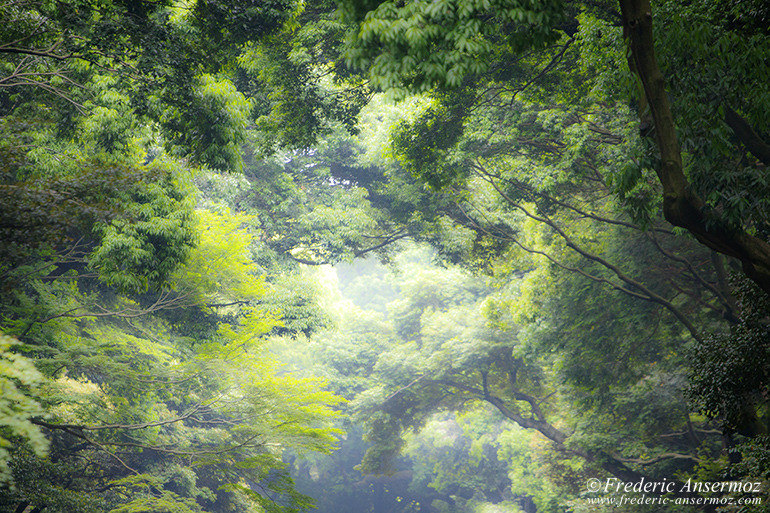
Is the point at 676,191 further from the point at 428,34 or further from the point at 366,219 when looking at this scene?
the point at 366,219

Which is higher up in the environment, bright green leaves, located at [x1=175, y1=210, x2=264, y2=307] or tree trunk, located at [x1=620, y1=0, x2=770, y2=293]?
bright green leaves, located at [x1=175, y1=210, x2=264, y2=307]

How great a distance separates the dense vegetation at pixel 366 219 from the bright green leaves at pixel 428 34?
0.02 meters

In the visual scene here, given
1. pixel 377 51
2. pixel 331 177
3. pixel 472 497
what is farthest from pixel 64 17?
pixel 472 497

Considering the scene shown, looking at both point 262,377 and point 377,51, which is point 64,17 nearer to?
point 377,51

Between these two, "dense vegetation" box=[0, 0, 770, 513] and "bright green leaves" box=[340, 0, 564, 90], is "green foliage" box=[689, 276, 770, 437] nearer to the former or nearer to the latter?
A: "dense vegetation" box=[0, 0, 770, 513]

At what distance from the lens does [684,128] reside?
3.79 metres

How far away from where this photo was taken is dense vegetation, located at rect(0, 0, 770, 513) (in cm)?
369

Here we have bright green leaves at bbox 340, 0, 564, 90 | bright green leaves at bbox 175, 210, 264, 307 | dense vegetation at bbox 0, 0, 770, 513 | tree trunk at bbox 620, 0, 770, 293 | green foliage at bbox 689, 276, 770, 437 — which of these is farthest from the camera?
bright green leaves at bbox 175, 210, 264, 307

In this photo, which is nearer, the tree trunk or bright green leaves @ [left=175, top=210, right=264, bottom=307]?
the tree trunk

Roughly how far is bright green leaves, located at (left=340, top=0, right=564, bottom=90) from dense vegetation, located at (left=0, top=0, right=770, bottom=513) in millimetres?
22

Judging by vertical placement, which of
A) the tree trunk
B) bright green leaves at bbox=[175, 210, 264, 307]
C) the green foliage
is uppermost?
bright green leaves at bbox=[175, 210, 264, 307]

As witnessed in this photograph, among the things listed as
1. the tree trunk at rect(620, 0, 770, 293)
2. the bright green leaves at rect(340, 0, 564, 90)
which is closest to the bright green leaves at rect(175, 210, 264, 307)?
the bright green leaves at rect(340, 0, 564, 90)

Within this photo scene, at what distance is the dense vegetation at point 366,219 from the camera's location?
145 inches

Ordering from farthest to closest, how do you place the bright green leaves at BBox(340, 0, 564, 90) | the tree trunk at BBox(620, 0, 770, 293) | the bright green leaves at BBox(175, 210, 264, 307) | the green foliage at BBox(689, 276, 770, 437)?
1. the bright green leaves at BBox(175, 210, 264, 307)
2. the green foliage at BBox(689, 276, 770, 437)
3. the tree trunk at BBox(620, 0, 770, 293)
4. the bright green leaves at BBox(340, 0, 564, 90)
